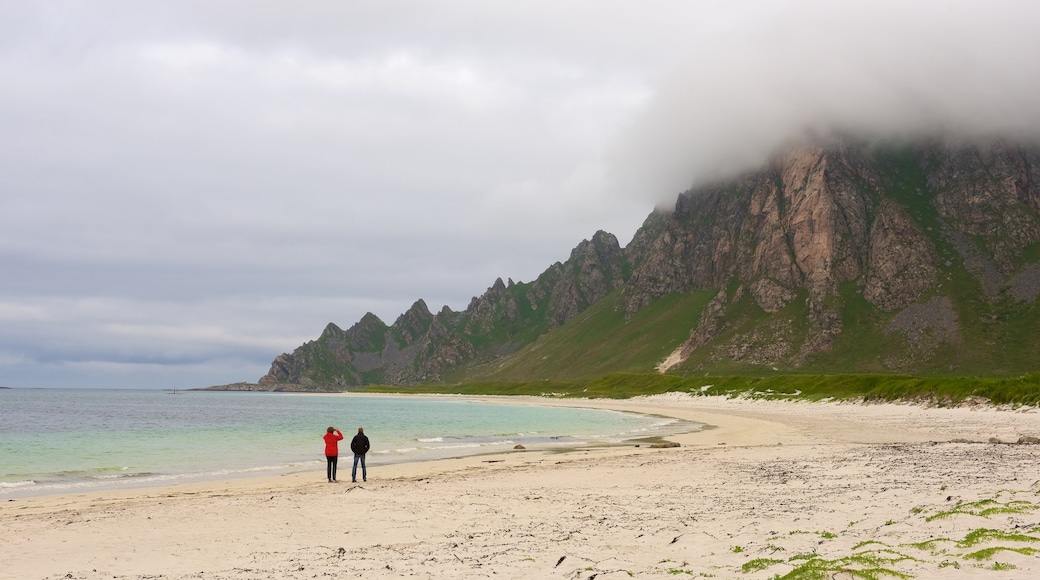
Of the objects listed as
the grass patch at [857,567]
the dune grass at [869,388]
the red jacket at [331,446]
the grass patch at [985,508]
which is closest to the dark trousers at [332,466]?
the red jacket at [331,446]

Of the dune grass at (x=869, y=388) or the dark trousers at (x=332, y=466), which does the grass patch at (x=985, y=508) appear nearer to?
the dark trousers at (x=332, y=466)

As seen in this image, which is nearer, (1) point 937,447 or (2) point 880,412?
(1) point 937,447

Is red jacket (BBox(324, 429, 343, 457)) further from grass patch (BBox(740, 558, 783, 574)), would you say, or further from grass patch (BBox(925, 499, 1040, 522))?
grass patch (BBox(925, 499, 1040, 522))

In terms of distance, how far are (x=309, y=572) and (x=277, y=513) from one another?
344 inches

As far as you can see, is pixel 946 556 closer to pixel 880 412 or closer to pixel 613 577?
pixel 613 577

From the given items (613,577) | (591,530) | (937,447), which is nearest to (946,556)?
(613,577)

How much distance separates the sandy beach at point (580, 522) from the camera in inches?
502

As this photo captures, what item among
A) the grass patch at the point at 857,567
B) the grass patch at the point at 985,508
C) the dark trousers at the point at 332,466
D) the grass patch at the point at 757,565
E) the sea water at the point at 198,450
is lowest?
the sea water at the point at 198,450

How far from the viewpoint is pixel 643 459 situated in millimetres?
35656

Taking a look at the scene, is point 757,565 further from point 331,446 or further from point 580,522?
point 331,446

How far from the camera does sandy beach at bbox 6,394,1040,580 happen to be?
12758 mm

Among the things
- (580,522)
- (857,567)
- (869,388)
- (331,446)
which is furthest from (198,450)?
(869,388)

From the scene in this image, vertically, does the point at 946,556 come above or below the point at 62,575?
above

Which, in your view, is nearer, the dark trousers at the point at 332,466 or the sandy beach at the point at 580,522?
the sandy beach at the point at 580,522
